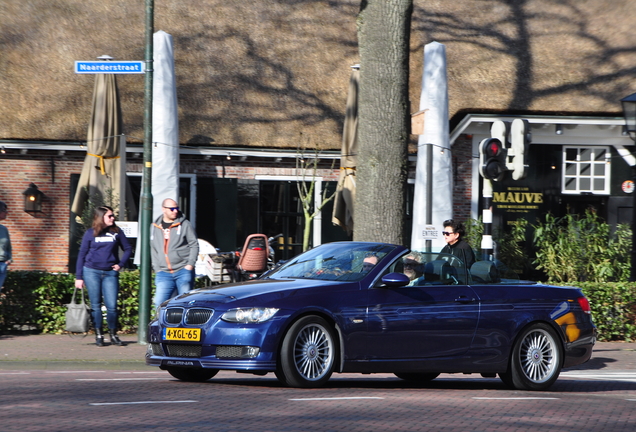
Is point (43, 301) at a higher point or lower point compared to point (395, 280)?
lower

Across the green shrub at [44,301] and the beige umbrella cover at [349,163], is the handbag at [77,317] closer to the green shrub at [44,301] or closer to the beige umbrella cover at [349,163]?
the green shrub at [44,301]

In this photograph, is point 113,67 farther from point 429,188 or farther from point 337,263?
point 337,263

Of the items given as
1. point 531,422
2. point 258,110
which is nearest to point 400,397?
point 531,422

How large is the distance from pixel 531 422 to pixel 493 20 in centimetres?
1971

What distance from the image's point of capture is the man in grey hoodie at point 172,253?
13.0m

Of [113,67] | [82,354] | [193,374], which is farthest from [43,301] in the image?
[193,374]

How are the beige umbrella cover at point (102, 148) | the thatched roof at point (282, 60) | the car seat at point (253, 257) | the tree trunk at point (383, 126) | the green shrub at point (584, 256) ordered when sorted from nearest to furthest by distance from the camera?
the tree trunk at point (383, 126)
the car seat at point (253, 257)
the green shrub at point (584, 256)
the beige umbrella cover at point (102, 148)
the thatched roof at point (282, 60)

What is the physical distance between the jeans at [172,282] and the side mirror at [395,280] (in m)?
4.65

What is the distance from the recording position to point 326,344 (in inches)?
340

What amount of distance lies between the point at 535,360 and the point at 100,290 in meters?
6.13

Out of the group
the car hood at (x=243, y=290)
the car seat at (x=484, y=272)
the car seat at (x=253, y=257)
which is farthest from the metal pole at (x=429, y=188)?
the car hood at (x=243, y=290)

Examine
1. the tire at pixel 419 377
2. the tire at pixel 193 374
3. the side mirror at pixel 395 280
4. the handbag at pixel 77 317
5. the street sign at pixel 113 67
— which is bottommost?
the tire at pixel 419 377

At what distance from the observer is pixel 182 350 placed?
8.67m

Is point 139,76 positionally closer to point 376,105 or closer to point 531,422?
point 376,105
